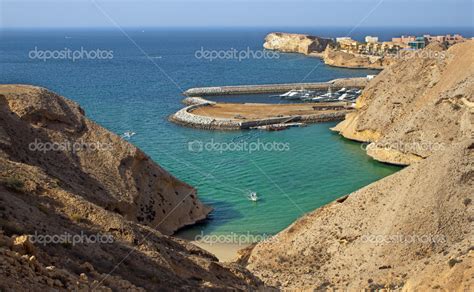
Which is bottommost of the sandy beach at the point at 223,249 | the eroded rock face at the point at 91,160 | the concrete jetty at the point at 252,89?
the sandy beach at the point at 223,249

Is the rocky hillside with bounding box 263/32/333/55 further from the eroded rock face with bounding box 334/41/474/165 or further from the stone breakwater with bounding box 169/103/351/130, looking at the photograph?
the eroded rock face with bounding box 334/41/474/165

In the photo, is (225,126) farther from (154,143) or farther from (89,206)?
(89,206)

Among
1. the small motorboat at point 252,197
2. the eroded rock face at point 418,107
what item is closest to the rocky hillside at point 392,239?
the small motorboat at point 252,197

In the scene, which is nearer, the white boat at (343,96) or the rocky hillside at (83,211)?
the rocky hillside at (83,211)

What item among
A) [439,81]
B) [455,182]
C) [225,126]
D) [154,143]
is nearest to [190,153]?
[154,143]

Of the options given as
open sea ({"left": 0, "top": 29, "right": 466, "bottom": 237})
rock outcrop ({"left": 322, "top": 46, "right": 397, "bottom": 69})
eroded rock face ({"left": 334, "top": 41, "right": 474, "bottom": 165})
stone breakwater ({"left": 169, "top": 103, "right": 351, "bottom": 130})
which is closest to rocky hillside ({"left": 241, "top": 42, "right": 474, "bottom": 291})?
open sea ({"left": 0, "top": 29, "right": 466, "bottom": 237})

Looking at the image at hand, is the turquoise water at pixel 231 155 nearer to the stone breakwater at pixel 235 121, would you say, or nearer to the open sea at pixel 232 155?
the open sea at pixel 232 155

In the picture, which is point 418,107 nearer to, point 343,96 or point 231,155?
point 231,155
